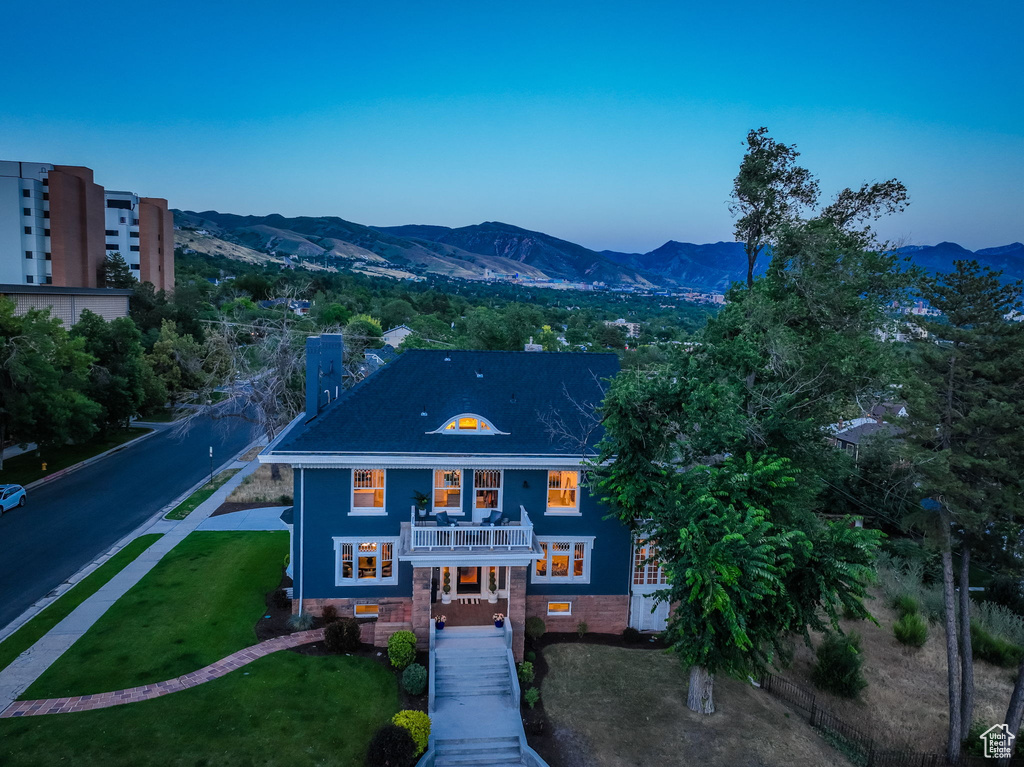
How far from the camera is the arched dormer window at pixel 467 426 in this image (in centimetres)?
2027

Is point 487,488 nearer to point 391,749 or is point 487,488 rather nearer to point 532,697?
point 532,697

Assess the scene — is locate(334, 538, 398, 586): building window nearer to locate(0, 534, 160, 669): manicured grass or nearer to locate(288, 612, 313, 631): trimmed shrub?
locate(288, 612, 313, 631): trimmed shrub

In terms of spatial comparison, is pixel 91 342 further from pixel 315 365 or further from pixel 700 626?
pixel 700 626

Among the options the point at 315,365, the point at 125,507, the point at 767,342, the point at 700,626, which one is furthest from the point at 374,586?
the point at 125,507

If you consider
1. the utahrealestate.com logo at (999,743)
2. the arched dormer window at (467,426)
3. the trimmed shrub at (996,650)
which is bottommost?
the trimmed shrub at (996,650)

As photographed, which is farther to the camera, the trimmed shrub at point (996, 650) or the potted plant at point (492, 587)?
the trimmed shrub at point (996, 650)

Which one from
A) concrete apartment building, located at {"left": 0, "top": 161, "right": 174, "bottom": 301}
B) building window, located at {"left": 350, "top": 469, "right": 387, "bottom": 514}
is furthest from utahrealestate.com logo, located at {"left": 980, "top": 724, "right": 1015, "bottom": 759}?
concrete apartment building, located at {"left": 0, "top": 161, "right": 174, "bottom": 301}

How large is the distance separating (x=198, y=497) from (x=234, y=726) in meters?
21.9

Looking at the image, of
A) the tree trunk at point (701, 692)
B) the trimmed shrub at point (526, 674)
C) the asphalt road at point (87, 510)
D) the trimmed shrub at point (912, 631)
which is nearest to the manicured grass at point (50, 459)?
the asphalt road at point (87, 510)

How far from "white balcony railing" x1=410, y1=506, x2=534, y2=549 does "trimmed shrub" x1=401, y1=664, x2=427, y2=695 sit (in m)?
3.41

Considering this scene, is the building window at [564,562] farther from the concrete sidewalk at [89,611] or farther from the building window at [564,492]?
the concrete sidewalk at [89,611]

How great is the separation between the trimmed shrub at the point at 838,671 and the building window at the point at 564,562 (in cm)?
811

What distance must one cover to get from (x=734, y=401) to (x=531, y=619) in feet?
33.1

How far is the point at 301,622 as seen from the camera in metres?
19.7
